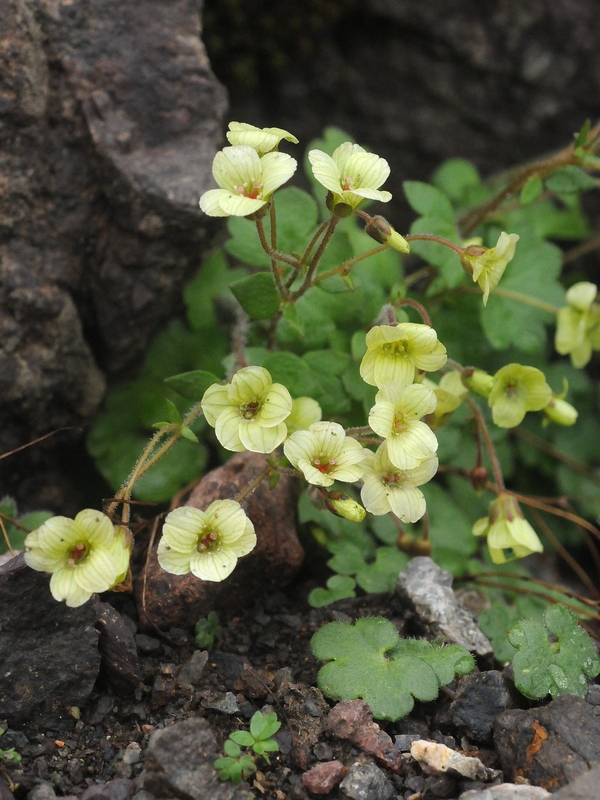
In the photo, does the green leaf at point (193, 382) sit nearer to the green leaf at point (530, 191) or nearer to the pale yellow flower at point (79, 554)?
the pale yellow flower at point (79, 554)

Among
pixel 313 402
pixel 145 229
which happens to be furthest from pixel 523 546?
pixel 145 229

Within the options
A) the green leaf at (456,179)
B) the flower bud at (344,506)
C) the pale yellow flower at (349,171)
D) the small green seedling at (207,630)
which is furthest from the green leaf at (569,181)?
the small green seedling at (207,630)

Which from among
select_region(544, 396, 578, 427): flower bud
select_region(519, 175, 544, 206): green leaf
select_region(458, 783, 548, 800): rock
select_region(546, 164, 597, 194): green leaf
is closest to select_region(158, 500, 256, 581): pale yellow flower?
select_region(458, 783, 548, 800): rock

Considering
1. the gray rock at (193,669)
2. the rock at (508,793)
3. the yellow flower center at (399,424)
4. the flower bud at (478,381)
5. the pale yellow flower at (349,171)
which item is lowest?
the gray rock at (193,669)

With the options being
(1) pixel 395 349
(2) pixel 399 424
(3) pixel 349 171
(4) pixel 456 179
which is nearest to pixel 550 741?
(2) pixel 399 424

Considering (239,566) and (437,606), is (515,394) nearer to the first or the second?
(437,606)

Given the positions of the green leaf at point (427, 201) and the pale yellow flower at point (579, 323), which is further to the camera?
the green leaf at point (427, 201)

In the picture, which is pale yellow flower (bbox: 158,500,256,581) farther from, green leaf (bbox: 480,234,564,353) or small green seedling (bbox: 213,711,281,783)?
green leaf (bbox: 480,234,564,353)

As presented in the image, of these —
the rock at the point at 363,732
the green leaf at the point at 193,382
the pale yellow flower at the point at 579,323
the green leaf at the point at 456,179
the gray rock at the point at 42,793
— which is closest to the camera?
the gray rock at the point at 42,793
